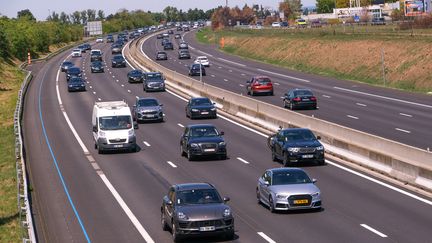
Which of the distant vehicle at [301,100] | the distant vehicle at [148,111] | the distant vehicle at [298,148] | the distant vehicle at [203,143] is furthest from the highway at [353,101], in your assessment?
the distant vehicle at [148,111]

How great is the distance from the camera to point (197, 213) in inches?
870

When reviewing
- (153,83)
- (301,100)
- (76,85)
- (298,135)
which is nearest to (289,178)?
(298,135)

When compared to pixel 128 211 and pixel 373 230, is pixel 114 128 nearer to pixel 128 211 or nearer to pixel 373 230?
pixel 128 211

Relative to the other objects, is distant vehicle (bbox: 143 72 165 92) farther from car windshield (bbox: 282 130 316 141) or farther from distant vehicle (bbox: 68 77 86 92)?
car windshield (bbox: 282 130 316 141)

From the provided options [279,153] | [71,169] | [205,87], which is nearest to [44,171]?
[71,169]

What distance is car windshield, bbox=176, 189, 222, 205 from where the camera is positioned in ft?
74.7

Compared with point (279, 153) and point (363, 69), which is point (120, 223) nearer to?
point (279, 153)

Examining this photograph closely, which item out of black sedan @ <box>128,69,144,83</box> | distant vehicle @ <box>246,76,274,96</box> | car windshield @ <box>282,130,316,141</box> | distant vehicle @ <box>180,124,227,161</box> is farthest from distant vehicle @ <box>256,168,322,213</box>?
black sedan @ <box>128,69,144,83</box>

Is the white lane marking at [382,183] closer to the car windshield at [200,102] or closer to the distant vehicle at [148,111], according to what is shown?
the distant vehicle at [148,111]

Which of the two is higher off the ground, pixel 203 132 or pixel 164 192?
pixel 203 132

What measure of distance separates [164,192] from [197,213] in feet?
29.0

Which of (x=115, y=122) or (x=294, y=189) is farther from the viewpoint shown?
(x=115, y=122)

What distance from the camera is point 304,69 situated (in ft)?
346

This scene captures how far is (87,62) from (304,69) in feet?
117
